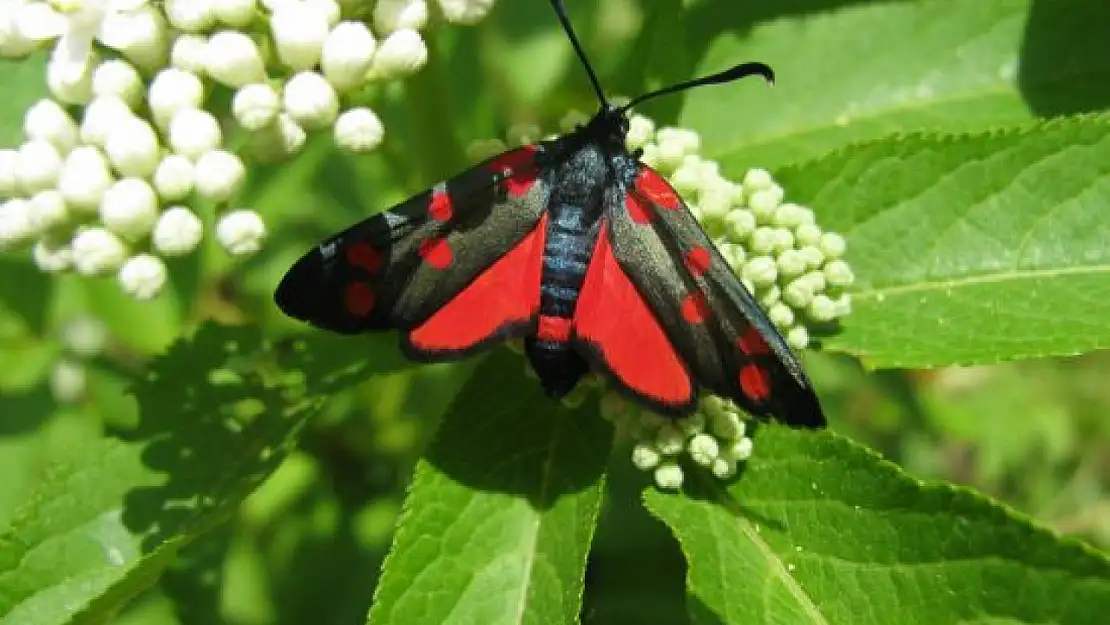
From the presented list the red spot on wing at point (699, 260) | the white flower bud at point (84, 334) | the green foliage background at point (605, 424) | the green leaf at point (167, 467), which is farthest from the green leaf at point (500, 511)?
the white flower bud at point (84, 334)

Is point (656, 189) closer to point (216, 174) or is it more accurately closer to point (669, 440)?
point (669, 440)

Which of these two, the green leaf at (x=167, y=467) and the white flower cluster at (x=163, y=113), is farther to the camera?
the green leaf at (x=167, y=467)

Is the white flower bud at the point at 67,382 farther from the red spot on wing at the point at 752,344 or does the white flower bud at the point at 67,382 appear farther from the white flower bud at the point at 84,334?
the red spot on wing at the point at 752,344

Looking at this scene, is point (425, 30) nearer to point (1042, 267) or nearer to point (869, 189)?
point (869, 189)

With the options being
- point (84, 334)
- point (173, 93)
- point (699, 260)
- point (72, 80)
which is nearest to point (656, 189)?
point (699, 260)

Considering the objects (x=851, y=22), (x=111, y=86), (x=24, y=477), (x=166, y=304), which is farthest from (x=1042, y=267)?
(x=24, y=477)

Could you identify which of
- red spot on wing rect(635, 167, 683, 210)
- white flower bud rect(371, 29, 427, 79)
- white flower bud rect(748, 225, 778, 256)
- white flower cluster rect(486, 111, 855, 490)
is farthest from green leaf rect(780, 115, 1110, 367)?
white flower bud rect(371, 29, 427, 79)

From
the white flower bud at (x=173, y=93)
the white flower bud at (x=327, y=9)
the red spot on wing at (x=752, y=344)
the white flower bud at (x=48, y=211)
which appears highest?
the white flower bud at (x=327, y=9)
